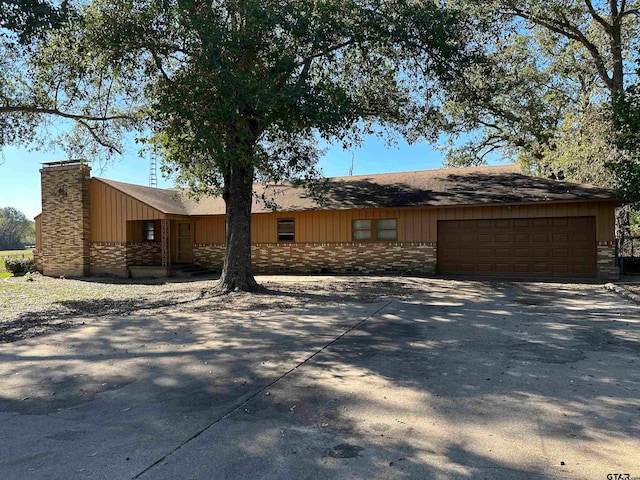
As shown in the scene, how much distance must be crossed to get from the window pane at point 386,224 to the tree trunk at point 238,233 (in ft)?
21.8

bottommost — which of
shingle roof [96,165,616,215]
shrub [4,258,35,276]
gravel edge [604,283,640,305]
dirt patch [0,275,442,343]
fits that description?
dirt patch [0,275,442,343]

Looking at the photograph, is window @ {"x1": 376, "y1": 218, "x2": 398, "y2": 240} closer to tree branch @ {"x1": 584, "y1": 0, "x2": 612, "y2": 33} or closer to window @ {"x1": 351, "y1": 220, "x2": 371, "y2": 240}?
window @ {"x1": 351, "y1": 220, "x2": 371, "y2": 240}

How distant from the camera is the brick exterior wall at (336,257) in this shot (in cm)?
1652

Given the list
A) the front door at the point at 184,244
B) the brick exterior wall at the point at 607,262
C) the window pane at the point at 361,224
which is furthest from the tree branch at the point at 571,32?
the front door at the point at 184,244

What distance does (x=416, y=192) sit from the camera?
16984 millimetres

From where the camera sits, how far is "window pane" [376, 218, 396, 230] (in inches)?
671

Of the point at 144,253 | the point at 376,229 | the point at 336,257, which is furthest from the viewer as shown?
the point at 144,253

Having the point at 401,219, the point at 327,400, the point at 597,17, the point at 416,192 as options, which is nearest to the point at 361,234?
the point at 401,219

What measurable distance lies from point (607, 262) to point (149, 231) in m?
18.4

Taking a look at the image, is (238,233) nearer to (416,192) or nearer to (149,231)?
(416,192)

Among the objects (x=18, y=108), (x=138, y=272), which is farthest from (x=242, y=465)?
(x=138, y=272)

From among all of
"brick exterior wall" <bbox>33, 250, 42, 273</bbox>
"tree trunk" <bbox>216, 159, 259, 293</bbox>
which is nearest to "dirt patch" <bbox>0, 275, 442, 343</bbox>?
"tree trunk" <bbox>216, 159, 259, 293</bbox>

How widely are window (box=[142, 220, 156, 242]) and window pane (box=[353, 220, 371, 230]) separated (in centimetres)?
962

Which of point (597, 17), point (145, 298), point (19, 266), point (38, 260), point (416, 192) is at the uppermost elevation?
point (597, 17)
